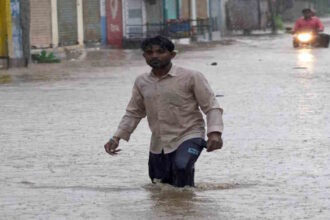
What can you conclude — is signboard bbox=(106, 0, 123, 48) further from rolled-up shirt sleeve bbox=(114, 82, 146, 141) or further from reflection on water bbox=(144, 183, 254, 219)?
rolled-up shirt sleeve bbox=(114, 82, 146, 141)

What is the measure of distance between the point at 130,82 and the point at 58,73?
11.7ft

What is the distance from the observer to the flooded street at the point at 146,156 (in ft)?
27.2

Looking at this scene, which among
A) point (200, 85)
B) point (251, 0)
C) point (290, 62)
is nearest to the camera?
point (200, 85)

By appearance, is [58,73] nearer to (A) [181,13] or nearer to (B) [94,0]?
(B) [94,0]

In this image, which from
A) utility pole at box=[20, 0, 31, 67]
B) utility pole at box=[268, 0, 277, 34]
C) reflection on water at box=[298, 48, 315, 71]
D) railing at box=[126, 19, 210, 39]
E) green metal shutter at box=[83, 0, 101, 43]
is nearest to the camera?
reflection on water at box=[298, 48, 315, 71]

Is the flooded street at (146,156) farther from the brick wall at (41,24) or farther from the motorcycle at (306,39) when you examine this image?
the motorcycle at (306,39)

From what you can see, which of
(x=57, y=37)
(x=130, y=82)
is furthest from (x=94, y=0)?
(x=130, y=82)

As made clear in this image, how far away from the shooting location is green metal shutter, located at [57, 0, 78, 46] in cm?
3503

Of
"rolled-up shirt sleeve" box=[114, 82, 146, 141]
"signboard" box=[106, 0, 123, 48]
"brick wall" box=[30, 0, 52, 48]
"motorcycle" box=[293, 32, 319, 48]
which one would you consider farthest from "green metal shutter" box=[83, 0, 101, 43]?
"rolled-up shirt sleeve" box=[114, 82, 146, 141]

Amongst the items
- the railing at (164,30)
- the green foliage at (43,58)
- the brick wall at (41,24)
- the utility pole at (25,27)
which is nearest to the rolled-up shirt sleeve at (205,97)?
the utility pole at (25,27)

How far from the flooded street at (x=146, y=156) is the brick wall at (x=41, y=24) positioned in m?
Result: 10.3

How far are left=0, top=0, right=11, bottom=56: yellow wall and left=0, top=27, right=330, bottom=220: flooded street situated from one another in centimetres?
439

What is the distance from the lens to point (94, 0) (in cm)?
3809

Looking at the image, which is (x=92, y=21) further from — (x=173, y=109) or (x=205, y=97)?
(x=205, y=97)
